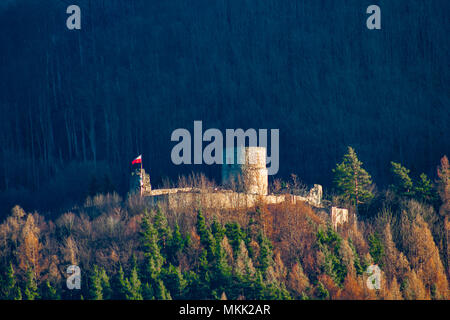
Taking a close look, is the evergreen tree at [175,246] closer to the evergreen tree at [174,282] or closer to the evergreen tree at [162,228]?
the evergreen tree at [162,228]

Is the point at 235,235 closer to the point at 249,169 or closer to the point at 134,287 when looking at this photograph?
the point at 249,169

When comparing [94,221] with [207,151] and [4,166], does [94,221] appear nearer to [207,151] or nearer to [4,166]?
[207,151]

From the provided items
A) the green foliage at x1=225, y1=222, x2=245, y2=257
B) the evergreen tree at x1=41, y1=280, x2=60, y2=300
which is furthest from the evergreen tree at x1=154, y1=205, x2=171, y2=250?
the evergreen tree at x1=41, y1=280, x2=60, y2=300

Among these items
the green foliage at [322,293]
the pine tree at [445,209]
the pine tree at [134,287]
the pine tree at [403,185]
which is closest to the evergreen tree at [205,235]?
the pine tree at [134,287]

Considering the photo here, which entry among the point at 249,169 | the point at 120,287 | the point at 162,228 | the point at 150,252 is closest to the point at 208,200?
the point at 249,169

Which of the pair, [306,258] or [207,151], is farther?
[207,151]

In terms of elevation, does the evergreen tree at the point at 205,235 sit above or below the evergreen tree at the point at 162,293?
above

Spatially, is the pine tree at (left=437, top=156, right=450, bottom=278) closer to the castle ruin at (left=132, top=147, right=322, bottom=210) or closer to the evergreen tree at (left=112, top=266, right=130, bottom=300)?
the castle ruin at (left=132, top=147, right=322, bottom=210)
